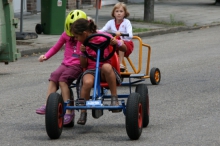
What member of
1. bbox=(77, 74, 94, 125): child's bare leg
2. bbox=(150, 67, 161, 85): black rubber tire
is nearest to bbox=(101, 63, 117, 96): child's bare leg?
bbox=(77, 74, 94, 125): child's bare leg

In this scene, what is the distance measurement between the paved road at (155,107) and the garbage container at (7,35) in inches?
11.8

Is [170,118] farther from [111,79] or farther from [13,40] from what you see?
[13,40]

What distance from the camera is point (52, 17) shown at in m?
18.4

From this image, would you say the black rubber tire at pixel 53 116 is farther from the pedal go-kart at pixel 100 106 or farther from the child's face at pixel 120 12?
the child's face at pixel 120 12

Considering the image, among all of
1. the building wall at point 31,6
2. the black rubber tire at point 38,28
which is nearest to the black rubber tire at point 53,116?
the black rubber tire at point 38,28

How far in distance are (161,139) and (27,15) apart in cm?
1701

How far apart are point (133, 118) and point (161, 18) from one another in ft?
54.5

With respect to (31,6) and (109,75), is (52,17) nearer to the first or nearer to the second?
(31,6)

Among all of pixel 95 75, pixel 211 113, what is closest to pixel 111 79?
pixel 95 75

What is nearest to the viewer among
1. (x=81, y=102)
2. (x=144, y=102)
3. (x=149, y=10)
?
(x=81, y=102)

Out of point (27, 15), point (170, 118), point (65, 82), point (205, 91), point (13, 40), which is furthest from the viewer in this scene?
point (27, 15)

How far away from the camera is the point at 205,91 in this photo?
9.99 meters

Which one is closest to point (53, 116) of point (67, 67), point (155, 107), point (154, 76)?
point (67, 67)

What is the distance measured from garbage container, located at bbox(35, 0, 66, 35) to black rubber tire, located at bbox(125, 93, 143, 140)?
11743 millimetres
